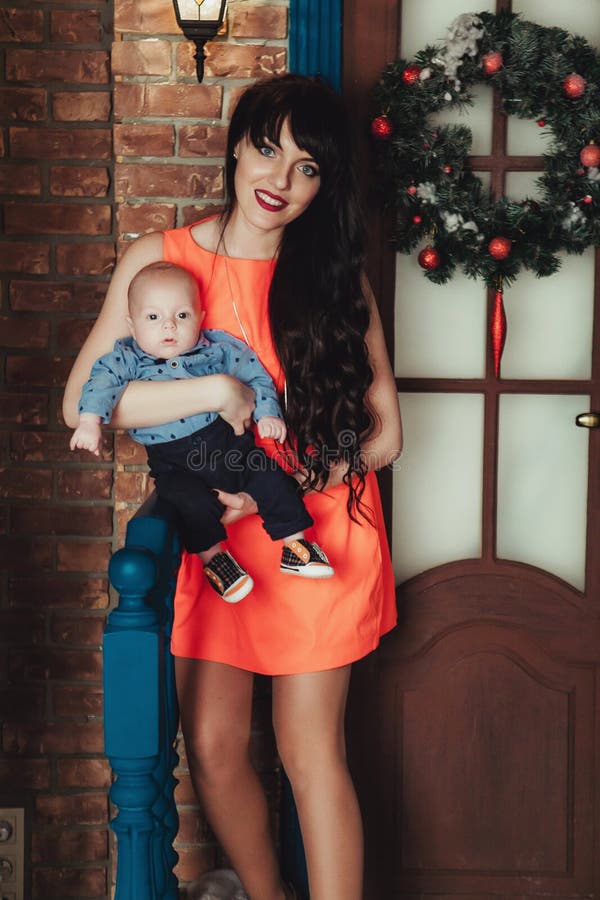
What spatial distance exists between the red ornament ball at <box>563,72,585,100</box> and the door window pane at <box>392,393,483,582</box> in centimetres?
85

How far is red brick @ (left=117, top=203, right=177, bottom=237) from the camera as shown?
244cm

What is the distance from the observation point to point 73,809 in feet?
9.20

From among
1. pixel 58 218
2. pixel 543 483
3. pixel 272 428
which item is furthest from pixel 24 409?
pixel 543 483

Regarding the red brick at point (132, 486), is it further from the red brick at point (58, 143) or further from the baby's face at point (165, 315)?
the red brick at point (58, 143)

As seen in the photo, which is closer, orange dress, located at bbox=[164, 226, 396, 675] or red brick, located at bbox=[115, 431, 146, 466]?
orange dress, located at bbox=[164, 226, 396, 675]

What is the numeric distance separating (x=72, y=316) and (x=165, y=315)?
36.0 inches

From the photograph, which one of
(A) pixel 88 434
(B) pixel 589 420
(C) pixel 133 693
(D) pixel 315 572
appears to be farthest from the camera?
(B) pixel 589 420

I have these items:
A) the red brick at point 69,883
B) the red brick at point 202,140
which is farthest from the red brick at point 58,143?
the red brick at point 69,883

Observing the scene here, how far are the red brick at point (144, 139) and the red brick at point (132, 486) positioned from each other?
859mm

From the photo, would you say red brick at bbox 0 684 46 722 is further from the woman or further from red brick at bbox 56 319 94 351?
red brick at bbox 56 319 94 351

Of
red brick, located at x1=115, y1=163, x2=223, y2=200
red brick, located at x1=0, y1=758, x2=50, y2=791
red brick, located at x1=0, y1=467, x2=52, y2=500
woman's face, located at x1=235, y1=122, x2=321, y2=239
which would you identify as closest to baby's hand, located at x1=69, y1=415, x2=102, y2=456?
woman's face, located at x1=235, y1=122, x2=321, y2=239

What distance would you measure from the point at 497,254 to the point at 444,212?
0.18 m

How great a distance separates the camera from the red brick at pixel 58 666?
2785mm

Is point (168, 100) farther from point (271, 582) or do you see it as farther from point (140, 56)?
point (271, 582)
